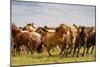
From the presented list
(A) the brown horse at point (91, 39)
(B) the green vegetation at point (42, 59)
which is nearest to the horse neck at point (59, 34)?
(B) the green vegetation at point (42, 59)

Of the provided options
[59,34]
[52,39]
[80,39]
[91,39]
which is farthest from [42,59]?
[91,39]

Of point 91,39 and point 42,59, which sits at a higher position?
point 91,39

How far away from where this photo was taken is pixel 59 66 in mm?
3006

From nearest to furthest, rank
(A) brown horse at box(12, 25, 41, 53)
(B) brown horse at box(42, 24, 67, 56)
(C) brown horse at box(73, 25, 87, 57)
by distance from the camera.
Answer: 1. (A) brown horse at box(12, 25, 41, 53)
2. (B) brown horse at box(42, 24, 67, 56)
3. (C) brown horse at box(73, 25, 87, 57)

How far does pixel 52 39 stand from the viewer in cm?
296

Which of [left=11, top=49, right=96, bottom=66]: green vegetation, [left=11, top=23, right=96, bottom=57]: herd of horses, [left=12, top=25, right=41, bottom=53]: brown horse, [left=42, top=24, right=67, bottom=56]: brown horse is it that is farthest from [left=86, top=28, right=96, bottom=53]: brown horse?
[left=12, top=25, right=41, bottom=53]: brown horse

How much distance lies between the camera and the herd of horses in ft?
9.14

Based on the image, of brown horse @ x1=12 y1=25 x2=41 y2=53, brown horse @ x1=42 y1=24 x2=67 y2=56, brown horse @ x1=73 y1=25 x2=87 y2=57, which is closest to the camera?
→ brown horse @ x1=12 y1=25 x2=41 y2=53

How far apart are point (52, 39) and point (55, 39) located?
43 millimetres

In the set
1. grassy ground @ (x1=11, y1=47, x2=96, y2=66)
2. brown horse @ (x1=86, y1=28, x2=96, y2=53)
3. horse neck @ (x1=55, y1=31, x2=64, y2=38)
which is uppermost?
horse neck @ (x1=55, y1=31, x2=64, y2=38)

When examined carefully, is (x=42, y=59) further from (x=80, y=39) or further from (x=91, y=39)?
(x=91, y=39)

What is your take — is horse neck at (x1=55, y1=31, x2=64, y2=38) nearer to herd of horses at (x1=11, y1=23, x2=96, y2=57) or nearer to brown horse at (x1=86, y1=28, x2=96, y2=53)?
herd of horses at (x1=11, y1=23, x2=96, y2=57)
